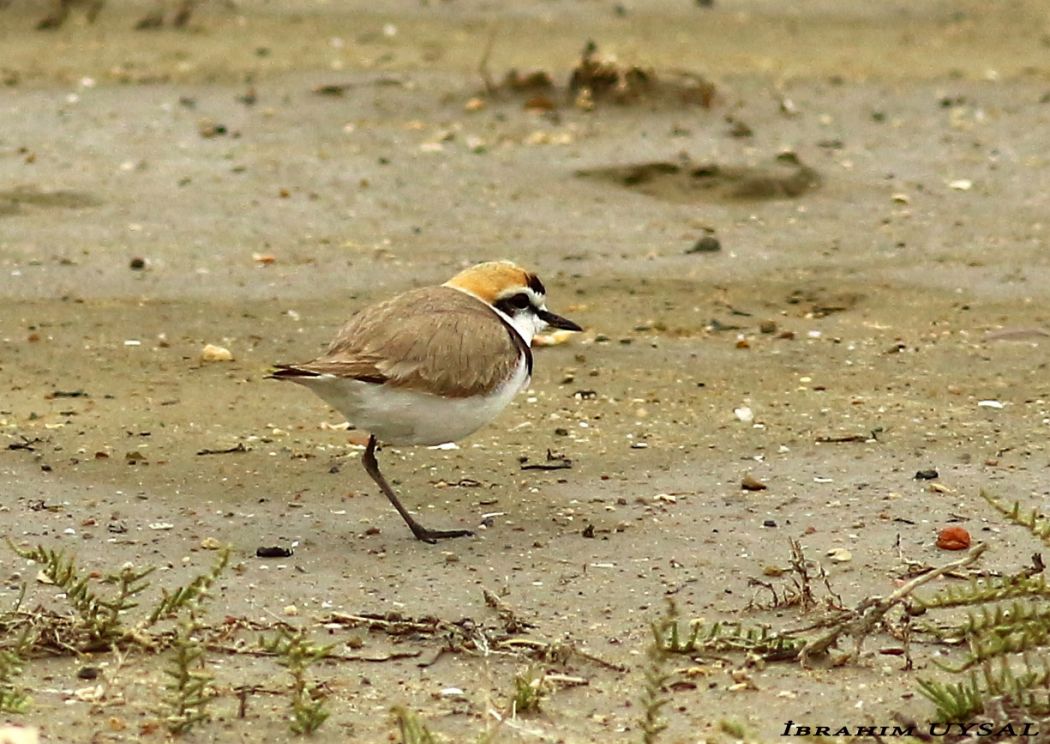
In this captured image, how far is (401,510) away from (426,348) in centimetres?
49

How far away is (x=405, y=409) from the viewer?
5793mm

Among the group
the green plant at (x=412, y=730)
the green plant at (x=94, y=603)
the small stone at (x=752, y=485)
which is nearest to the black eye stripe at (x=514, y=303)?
the small stone at (x=752, y=485)

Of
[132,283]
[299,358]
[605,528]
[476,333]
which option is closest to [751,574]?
[605,528]

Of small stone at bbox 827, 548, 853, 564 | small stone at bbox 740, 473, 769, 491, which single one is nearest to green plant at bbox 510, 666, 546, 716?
small stone at bbox 827, 548, 853, 564

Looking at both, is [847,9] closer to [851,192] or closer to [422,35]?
[422,35]

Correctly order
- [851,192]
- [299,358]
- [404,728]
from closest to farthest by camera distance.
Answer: [404,728] < [299,358] < [851,192]

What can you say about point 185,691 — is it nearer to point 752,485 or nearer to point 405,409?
point 405,409

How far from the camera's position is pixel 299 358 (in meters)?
7.70

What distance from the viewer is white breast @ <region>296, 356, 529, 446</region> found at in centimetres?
576

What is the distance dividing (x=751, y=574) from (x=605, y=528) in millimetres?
598

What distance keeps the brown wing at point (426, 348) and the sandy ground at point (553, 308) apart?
0.48 metres

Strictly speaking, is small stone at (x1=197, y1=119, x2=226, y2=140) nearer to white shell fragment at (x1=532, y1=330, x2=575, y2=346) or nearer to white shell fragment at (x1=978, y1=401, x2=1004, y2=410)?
white shell fragment at (x1=532, y1=330, x2=575, y2=346)

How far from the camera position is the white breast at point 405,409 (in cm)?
576

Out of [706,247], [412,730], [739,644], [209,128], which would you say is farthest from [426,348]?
[209,128]
